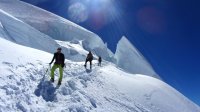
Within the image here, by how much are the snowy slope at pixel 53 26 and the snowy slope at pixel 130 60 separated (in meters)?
7.74

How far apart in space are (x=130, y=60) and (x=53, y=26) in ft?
87.9

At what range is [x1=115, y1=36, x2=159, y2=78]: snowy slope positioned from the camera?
3391 inches

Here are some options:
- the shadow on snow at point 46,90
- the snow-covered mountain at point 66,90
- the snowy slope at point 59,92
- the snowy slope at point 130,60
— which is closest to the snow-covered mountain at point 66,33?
the snowy slope at point 130,60

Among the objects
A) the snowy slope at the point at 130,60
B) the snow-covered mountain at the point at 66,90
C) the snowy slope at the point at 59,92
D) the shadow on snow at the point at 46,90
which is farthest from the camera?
the snowy slope at the point at 130,60

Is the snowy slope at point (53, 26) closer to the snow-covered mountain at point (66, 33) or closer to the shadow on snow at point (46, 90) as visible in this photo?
the snow-covered mountain at point (66, 33)

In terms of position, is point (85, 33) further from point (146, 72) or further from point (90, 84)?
point (90, 84)

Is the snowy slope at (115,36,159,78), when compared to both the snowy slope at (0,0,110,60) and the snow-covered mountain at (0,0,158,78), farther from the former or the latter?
the snowy slope at (0,0,110,60)

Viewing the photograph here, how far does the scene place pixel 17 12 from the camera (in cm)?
8850

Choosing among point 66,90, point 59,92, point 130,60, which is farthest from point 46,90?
point 130,60

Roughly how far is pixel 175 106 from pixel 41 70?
13.4 meters

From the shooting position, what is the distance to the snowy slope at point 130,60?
3391 inches

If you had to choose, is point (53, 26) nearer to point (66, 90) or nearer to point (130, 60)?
point (130, 60)

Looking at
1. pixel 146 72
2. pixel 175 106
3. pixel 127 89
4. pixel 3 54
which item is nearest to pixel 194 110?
pixel 175 106

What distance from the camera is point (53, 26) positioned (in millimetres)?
94188
